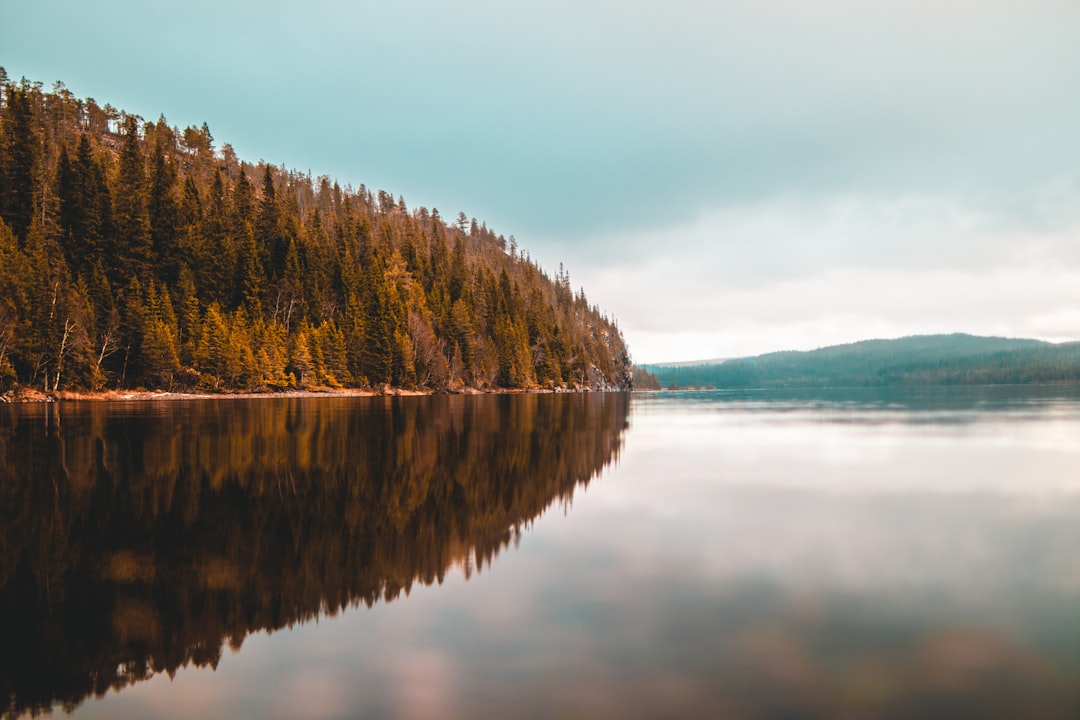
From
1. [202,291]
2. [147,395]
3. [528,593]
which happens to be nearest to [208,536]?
[528,593]

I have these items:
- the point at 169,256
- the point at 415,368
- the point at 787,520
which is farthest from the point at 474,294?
the point at 787,520

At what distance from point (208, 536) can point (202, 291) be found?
3205 inches

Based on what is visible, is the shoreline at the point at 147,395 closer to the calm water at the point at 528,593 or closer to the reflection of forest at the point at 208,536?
the reflection of forest at the point at 208,536

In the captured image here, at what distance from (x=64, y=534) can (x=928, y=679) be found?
37.6ft

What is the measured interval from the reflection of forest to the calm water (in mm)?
49

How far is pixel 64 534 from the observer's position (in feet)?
29.3

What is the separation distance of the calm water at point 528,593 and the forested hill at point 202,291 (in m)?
50.0

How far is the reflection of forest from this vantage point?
5.66m

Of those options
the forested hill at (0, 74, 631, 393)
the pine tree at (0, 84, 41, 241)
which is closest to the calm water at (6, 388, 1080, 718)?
the forested hill at (0, 74, 631, 393)

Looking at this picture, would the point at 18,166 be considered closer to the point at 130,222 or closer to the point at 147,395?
the point at 130,222

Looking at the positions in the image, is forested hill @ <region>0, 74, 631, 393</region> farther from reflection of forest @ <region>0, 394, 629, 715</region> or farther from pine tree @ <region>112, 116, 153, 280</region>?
reflection of forest @ <region>0, 394, 629, 715</region>

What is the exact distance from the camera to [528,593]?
720 centimetres

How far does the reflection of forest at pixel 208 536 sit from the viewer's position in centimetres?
566

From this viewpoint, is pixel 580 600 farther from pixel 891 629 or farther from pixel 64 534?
pixel 64 534
